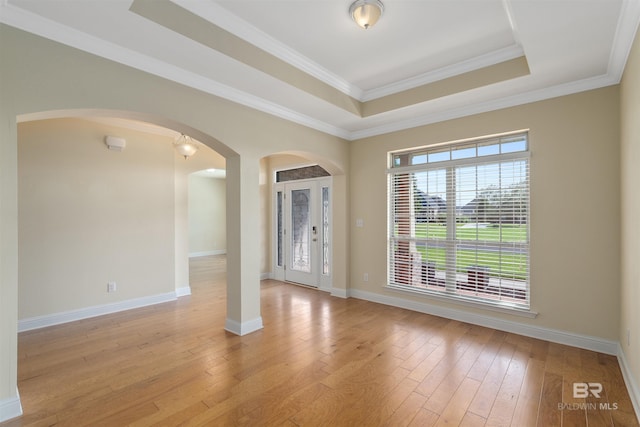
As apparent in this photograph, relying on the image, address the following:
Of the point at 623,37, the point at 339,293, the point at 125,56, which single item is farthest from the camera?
the point at 339,293

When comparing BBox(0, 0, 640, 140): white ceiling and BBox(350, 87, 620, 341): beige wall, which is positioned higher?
BBox(0, 0, 640, 140): white ceiling

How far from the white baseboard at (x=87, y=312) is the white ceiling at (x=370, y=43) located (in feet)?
11.3

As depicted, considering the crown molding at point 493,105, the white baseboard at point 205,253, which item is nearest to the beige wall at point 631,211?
the crown molding at point 493,105

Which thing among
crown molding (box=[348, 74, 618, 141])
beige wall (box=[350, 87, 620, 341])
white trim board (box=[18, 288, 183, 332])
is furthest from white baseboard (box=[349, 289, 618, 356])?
white trim board (box=[18, 288, 183, 332])

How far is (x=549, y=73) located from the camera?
9.90 ft

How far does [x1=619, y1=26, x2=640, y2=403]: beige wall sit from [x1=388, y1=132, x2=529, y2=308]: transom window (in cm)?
85

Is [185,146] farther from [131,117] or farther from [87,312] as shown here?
[87,312]

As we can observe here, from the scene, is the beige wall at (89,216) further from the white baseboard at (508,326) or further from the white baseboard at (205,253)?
the white baseboard at (205,253)

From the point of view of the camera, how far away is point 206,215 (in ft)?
35.3

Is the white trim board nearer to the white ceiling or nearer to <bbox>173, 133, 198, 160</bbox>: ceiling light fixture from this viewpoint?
<bbox>173, 133, 198, 160</bbox>: ceiling light fixture

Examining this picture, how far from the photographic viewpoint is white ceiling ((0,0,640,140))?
2162 millimetres
